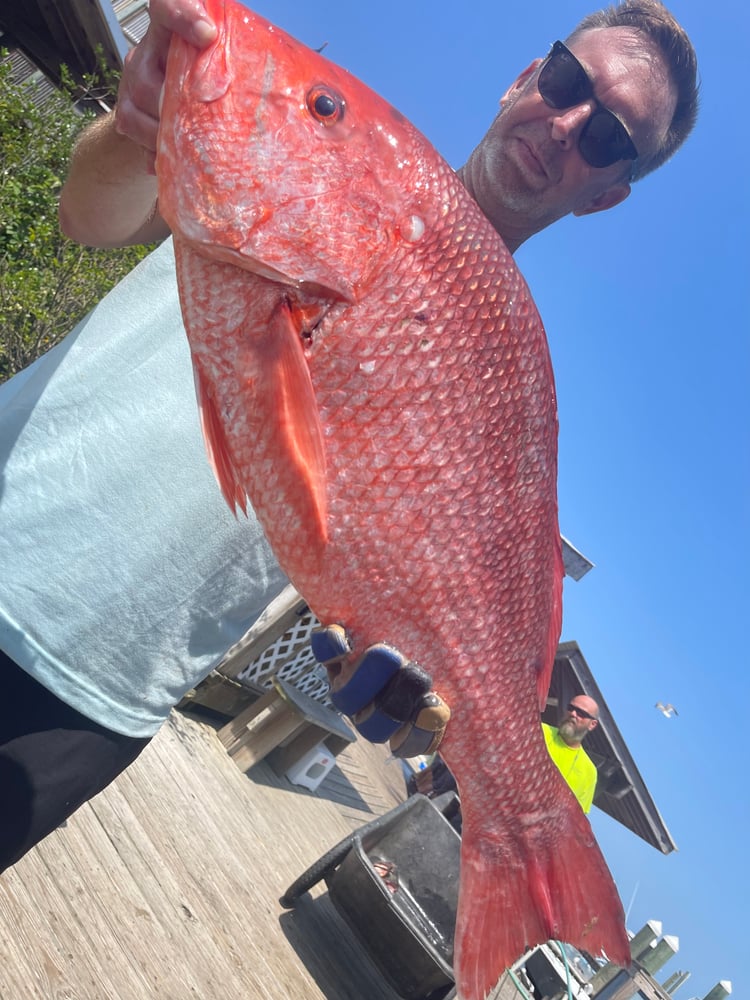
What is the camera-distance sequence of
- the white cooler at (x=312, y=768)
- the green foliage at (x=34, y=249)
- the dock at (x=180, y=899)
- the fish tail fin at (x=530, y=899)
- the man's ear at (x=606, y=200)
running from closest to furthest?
1. the fish tail fin at (x=530, y=899)
2. the man's ear at (x=606, y=200)
3. the dock at (x=180, y=899)
4. the green foliage at (x=34, y=249)
5. the white cooler at (x=312, y=768)

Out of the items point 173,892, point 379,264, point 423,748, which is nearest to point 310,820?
point 173,892

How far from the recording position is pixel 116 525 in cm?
142

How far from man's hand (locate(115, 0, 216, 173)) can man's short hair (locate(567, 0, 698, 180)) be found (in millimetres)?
1765

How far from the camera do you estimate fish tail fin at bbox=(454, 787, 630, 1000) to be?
5.60 ft

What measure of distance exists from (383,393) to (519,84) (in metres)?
1.73

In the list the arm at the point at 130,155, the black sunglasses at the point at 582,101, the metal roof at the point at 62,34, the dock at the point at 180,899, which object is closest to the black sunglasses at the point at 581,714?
the dock at the point at 180,899

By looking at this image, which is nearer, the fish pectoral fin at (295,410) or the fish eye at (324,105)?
the fish pectoral fin at (295,410)

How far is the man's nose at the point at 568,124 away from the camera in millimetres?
2064

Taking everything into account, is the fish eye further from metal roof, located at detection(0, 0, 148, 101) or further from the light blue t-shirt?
metal roof, located at detection(0, 0, 148, 101)

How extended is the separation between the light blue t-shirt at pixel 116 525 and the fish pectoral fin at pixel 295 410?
228 mm

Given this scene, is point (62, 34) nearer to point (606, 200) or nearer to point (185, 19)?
point (606, 200)

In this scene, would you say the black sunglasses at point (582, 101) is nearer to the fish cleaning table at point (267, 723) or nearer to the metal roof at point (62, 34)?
the fish cleaning table at point (267, 723)

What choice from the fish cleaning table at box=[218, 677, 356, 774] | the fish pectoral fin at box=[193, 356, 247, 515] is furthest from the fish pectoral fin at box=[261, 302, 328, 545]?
the fish cleaning table at box=[218, 677, 356, 774]

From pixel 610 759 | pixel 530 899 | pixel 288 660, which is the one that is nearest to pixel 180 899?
pixel 530 899
